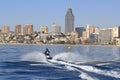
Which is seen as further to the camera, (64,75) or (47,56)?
(47,56)

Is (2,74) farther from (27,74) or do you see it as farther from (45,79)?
(45,79)

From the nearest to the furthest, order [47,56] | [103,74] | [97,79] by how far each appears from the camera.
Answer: [97,79]
[103,74]
[47,56]

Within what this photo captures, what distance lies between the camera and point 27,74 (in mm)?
40531

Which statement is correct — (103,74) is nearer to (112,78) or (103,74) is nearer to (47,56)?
(112,78)

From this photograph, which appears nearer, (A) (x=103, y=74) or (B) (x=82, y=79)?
(B) (x=82, y=79)

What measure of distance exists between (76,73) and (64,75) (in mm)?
1917

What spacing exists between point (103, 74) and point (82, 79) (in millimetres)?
3995

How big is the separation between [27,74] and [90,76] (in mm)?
6396

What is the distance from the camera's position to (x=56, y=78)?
37375mm

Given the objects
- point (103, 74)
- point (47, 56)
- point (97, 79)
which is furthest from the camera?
point (47, 56)

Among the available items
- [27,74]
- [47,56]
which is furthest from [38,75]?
[47,56]

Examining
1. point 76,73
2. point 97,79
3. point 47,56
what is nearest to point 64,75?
point 76,73

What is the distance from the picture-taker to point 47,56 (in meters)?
63.6

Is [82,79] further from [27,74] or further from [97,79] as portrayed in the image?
[27,74]
